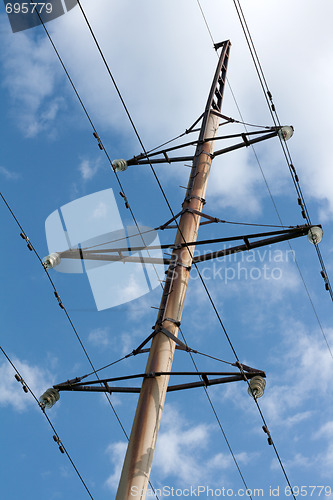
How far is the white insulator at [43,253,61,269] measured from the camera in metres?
9.42

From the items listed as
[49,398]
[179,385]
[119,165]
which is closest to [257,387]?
[179,385]

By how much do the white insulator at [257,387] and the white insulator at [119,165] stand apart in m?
6.15

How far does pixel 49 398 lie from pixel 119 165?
570 centimetres

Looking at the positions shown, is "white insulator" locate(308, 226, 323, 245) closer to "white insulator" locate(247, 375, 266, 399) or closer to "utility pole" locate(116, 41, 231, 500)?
"utility pole" locate(116, 41, 231, 500)

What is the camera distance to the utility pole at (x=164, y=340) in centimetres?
710

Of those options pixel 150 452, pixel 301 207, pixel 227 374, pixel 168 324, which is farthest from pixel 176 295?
pixel 301 207

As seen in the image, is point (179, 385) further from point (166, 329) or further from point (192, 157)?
point (192, 157)

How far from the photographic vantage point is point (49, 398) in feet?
28.9

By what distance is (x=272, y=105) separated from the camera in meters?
12.7

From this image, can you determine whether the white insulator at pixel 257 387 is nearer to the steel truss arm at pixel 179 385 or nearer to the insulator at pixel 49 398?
the steel truss arm at pixel 179 385

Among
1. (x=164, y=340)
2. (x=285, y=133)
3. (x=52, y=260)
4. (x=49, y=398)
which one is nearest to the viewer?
(x=164, y=340)

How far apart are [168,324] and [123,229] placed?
3330 millimetres

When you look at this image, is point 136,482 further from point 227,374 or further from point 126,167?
point 126,167

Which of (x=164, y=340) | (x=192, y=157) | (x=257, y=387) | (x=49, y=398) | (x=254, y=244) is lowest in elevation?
(x=49, y=398)
